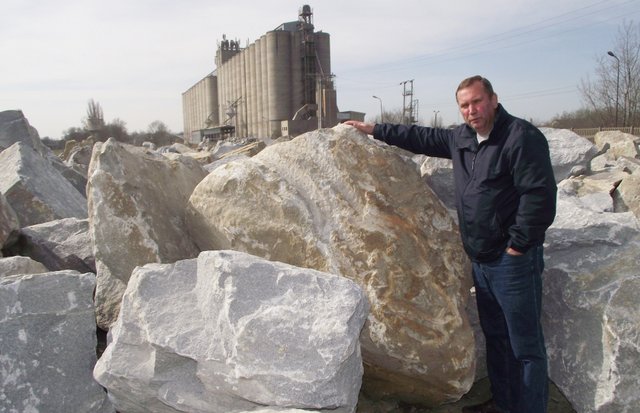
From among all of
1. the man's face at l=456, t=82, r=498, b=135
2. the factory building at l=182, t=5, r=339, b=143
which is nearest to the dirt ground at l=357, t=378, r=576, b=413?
the man's face at l=456, t=82, r=498, b=135

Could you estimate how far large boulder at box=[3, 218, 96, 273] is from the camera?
3430 mm

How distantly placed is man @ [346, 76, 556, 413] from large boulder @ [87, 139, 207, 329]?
1.58m

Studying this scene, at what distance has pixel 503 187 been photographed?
2.40 meters

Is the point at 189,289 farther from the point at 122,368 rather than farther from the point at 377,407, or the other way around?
the point at 377,407

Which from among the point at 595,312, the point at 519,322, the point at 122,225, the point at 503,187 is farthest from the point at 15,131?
the point at 595,312

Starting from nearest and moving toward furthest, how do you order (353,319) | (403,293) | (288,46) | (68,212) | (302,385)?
1. (302,385)
2. (353,319)
3. (403,293)
4. (68,212)
5. (288,46)

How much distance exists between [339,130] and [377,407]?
1.48 meters

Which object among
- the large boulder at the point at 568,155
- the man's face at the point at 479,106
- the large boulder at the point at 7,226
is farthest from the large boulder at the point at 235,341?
the large boulder at the point at 568,155

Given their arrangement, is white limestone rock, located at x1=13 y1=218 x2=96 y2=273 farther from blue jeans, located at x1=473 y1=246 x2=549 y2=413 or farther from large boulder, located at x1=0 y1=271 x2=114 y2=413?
blue jeans, located at x1=473 y1=246 x2=549 y2=413

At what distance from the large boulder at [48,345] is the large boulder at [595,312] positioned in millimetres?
2230

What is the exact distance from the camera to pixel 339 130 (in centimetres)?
297

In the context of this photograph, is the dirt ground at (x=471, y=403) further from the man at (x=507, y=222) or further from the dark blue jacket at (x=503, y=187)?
the dark blue jacket at (x=503, y=187)

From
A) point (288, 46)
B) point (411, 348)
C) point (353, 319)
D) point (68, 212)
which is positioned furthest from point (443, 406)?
point (288, 46)

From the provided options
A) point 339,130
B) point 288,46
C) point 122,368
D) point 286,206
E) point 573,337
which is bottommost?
point 573,337
